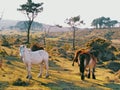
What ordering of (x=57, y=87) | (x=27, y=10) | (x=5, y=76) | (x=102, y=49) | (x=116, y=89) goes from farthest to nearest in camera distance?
(x=27, y=10) → (x=102, y=49) → (x=5, y=76) → (x=116, y=89) → (x=57, y=87)

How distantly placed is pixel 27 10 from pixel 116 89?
195 ft

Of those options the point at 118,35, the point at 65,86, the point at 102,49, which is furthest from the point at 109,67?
the point at 118,35

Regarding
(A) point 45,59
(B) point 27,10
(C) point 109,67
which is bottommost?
(C) point 109,67

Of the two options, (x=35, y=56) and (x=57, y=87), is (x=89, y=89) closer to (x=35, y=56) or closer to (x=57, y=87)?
(x=57, y=87)

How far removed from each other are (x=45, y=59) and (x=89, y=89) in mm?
4168

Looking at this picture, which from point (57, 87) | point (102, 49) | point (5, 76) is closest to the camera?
point (57, 87)

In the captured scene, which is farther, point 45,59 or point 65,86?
point 45,59

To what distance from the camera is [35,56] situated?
2142cm

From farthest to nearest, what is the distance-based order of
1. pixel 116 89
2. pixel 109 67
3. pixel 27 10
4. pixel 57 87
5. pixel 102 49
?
pixel 27 10 → pixel 102 49 → pixel 109 67 → pixel 116 89 → pixel 57 87

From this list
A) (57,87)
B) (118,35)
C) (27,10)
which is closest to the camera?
(57,87)

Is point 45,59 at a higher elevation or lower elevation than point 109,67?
higher

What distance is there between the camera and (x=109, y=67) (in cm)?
4347

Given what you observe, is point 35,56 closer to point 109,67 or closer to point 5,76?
point 5,76

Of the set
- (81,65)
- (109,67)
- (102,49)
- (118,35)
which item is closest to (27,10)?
(102,49)
